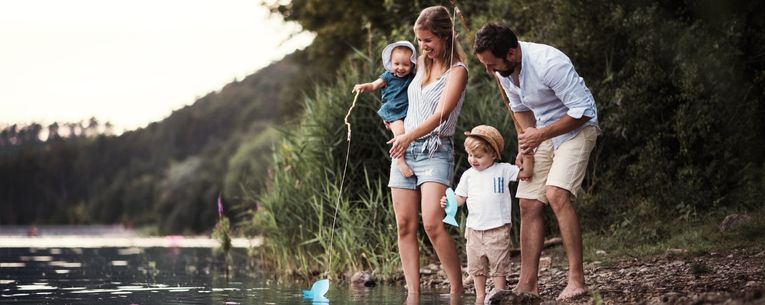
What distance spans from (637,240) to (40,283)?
5.21 meters

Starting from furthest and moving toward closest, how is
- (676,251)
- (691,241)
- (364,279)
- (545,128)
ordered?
(691,241) → (364,279) → (676,251) → (545,128)

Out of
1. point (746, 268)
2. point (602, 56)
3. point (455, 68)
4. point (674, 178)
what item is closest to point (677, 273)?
point (746, 268)

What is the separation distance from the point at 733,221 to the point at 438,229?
419cm

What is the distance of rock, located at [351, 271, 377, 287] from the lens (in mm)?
9406

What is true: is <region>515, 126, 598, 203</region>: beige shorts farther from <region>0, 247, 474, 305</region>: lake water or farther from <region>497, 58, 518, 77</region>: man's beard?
<region>0, 247, 474, 305</region>: lake water

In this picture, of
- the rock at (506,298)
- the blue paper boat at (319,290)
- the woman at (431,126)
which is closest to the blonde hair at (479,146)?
the woman at (431,126)

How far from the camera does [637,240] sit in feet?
34.5

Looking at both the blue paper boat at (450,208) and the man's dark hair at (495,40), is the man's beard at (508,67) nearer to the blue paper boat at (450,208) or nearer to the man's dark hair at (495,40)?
the man's dark hair at (495,40)

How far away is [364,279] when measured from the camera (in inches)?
375

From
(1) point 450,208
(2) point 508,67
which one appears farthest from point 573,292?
(2) point 508,67

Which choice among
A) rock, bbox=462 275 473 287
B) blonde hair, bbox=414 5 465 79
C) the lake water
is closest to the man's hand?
blonde hair, bbox=414 5 465 79

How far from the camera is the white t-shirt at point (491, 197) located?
A: 7082 millimetres

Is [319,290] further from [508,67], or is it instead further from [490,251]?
[508,67]

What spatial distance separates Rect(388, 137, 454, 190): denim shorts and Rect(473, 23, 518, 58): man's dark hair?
784mm
